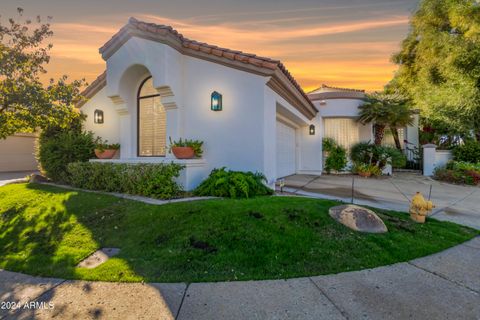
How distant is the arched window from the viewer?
Result: 26.0 ft

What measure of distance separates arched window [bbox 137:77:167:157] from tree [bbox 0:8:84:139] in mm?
2039

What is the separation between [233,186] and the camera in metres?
5.83

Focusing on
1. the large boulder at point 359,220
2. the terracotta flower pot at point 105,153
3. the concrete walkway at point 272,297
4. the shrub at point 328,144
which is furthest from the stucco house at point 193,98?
the shrub at point 328,144

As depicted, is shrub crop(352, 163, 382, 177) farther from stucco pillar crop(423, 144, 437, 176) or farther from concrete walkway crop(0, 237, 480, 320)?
concrete walkway crop(0, 237, 480, 320)

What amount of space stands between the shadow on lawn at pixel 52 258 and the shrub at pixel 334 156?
995 cm

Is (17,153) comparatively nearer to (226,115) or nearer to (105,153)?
(105,153)

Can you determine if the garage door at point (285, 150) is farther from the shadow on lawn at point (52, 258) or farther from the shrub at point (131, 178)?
the shadow on lawn at point (52, 258)

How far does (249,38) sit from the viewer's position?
8.75 m

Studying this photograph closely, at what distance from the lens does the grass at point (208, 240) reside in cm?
310

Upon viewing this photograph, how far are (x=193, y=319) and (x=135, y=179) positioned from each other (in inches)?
188

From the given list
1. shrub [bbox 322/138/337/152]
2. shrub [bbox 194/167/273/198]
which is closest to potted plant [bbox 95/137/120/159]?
shrub [bbox 194/167/273/198]

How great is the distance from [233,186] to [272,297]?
11.3 feet

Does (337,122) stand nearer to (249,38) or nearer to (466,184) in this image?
(466,184)

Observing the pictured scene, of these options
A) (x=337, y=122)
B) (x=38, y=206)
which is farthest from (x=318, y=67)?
(x=38, y=206)
